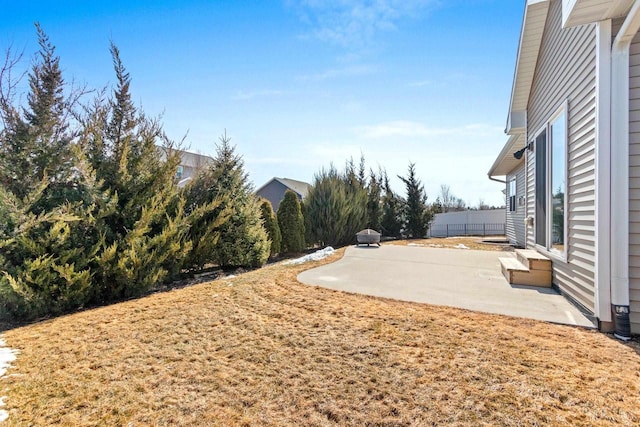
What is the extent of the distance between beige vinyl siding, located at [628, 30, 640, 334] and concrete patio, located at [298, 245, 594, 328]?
0.49 metres

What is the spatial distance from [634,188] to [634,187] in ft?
0.03

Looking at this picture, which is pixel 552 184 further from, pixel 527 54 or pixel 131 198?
pixel 131 198

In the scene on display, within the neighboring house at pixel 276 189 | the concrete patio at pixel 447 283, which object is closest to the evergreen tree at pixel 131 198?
the concrete patio at pixel 447 283

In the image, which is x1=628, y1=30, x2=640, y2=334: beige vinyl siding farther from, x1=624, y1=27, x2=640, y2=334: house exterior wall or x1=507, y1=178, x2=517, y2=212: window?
x1=507, y1=178, x2=517, y2=212: window

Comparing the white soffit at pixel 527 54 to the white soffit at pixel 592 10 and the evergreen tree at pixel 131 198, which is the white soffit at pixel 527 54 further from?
the evergreen tree at pixel 131 198

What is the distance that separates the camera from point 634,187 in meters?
3.10

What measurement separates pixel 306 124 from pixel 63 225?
7.83 m

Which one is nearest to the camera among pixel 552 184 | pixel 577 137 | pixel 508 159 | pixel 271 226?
pixel 577 137

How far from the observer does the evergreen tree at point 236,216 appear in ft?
23.8

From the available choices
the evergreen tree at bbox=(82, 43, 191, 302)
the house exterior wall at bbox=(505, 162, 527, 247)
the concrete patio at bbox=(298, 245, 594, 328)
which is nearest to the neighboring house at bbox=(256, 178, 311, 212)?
the house exterior wall at bbox=(505, 162, 527, 247)

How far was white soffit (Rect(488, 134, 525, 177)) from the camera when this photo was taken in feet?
28.1

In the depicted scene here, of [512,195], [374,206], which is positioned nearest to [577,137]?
[512,195]

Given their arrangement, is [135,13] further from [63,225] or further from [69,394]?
[69,394]

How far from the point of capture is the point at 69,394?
2342mm
